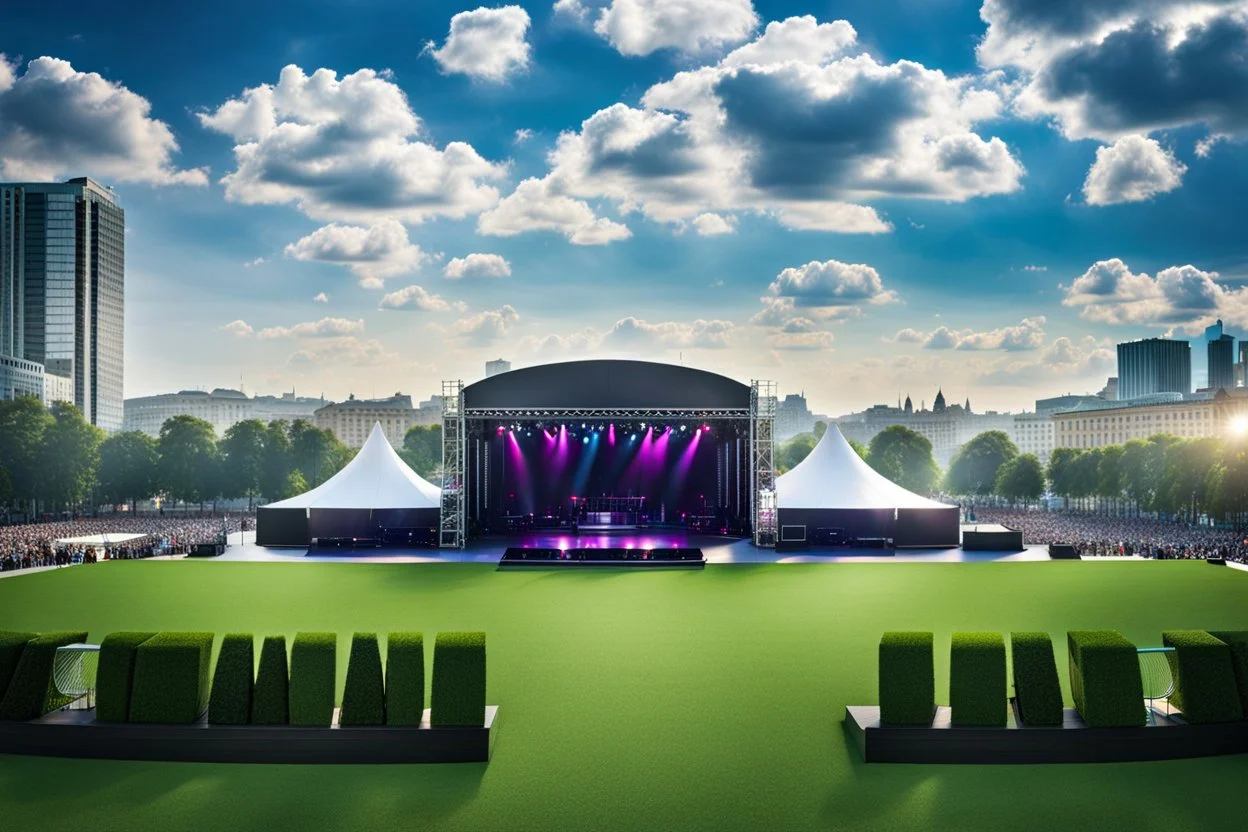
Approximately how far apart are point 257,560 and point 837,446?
2436 centimetres

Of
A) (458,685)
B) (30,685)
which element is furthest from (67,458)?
(458,685)

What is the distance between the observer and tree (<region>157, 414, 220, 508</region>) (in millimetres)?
63562

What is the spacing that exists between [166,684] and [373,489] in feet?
86.5

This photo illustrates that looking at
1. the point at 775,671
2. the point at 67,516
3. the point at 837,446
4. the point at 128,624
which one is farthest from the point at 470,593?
the point at 67,516

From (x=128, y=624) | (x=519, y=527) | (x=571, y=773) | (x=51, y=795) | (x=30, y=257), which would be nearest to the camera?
(x=51, y=795)

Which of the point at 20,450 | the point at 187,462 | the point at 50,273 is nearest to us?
the point at 20,450

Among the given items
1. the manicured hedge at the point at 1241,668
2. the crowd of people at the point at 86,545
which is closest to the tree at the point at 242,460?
the crowd of people at the point at 86,545

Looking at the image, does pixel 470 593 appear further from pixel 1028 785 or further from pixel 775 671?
pixel 1028 785

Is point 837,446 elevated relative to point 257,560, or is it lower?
elevated

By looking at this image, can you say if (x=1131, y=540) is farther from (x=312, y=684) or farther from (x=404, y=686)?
(x=312, y=684)

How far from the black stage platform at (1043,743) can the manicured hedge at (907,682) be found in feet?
0.48

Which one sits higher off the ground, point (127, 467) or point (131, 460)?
point (131, 460)

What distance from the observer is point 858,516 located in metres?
35.0

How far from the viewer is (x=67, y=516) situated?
2596 inches
